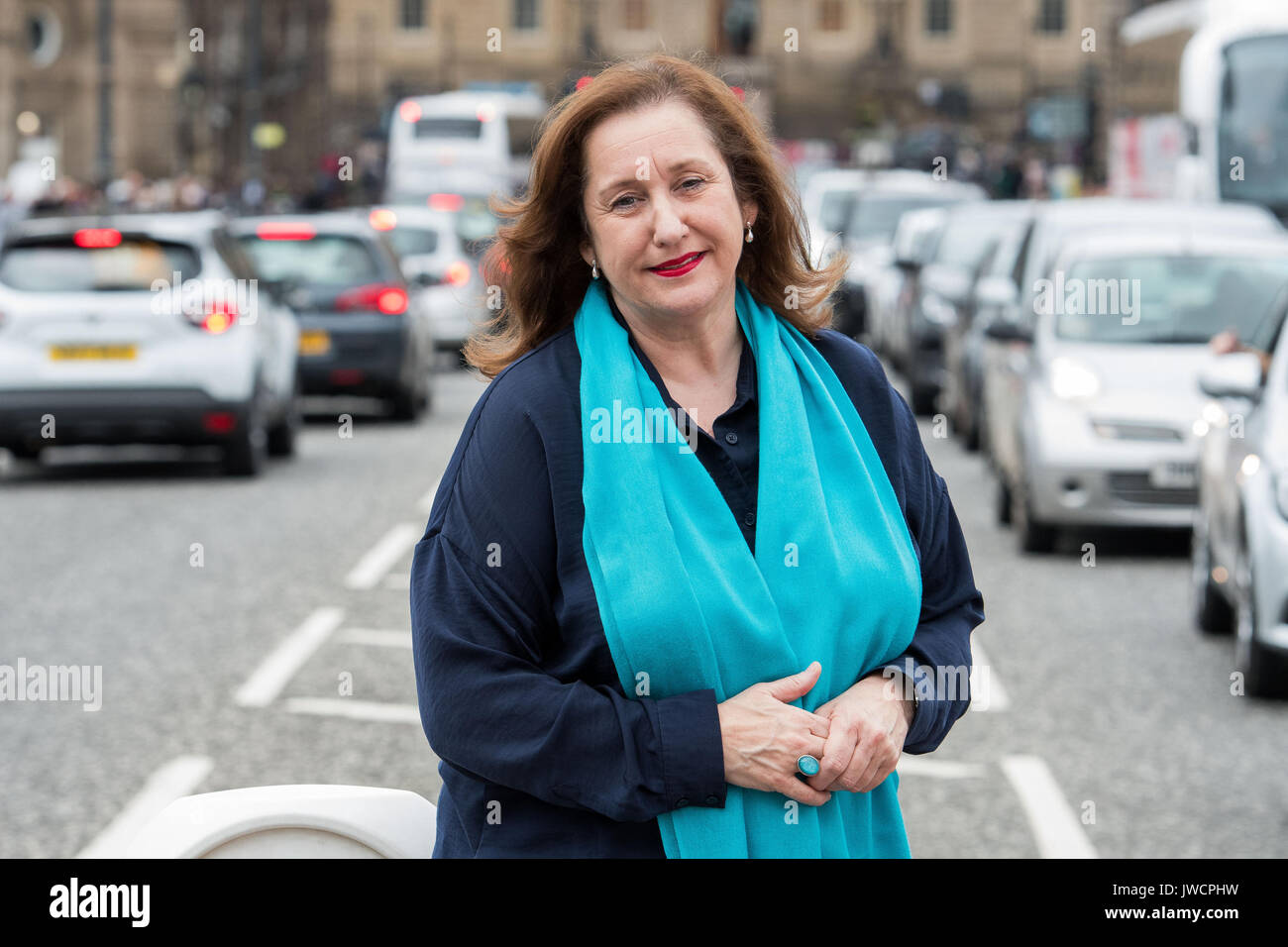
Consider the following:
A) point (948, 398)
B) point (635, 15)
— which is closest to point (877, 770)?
point (948, 398)

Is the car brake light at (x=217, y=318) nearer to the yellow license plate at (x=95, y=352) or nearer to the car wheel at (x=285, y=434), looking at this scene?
the yellow license plate at (x=95, y=352)

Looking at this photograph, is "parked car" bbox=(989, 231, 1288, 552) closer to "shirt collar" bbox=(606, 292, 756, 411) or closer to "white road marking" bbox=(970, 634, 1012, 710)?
"white road marking" bbox=(970, 634, 1012, 710)

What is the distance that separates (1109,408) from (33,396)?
269 inches

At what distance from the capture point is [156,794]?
695 centimetres

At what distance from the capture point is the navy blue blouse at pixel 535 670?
286cm

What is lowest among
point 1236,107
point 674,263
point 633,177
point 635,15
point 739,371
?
point 739,371

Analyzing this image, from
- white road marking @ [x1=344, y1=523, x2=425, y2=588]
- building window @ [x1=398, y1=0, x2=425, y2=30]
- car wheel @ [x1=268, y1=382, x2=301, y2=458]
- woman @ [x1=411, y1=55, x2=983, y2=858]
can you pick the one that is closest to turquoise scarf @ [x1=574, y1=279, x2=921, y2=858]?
woman @ [x1=411, y1=55, x2=983, y2=858]

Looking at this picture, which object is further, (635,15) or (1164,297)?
(635,15)

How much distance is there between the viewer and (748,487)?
9.84 feet

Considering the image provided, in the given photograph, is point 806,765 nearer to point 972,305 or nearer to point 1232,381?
point 1232,381

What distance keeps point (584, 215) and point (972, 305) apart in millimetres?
14198

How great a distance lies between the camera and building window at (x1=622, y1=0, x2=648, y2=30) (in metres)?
95.4
